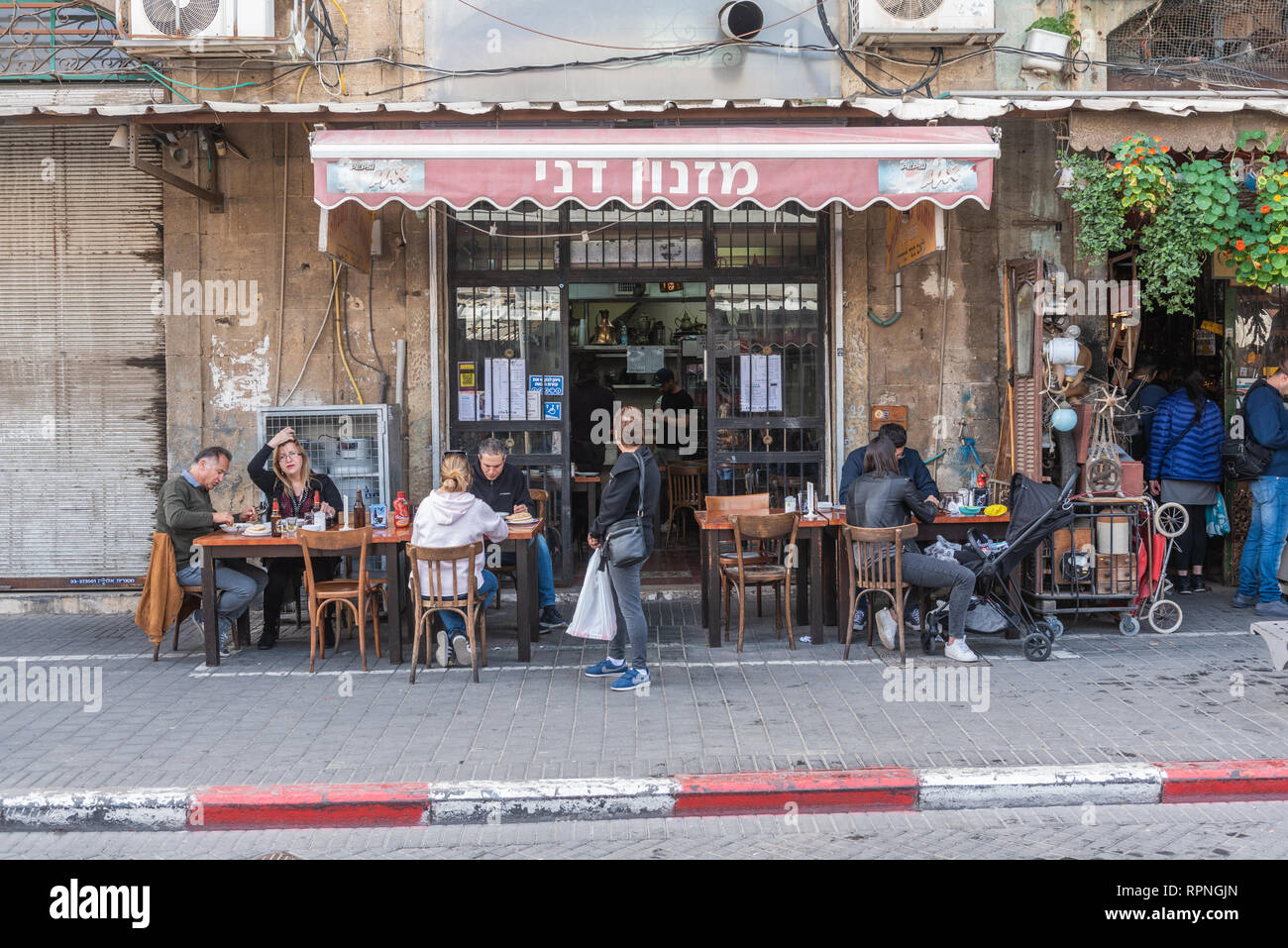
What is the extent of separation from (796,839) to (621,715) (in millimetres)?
1775

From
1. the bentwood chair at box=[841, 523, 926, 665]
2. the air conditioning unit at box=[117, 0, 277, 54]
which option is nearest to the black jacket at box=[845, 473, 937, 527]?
the bentwood chair at box=[841, 523, 926, 665]

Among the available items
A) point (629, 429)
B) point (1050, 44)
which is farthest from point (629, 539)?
point (1050, 44)

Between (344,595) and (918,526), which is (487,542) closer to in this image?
(344,595)

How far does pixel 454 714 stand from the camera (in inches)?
259

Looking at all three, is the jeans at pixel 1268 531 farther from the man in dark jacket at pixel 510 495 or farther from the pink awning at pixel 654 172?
the man in dark jacket at pixel 510 495

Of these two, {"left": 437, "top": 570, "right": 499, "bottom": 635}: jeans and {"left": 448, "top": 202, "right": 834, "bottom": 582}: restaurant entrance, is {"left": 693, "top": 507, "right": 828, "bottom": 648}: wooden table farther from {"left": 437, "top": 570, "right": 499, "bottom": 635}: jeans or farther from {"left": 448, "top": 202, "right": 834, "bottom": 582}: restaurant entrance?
{"left": 448, "top": 202, "right": 834, "bottom": 582}: restaurant entrance

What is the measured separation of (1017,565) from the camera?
8.02 m

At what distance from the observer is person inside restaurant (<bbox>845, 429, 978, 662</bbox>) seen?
7.67m

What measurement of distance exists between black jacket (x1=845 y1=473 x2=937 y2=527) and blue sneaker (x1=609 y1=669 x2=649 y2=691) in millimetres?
2023

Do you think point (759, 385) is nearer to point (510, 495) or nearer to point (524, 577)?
point (510, 495)

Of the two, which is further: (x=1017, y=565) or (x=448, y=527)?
(x=1017, y=565)

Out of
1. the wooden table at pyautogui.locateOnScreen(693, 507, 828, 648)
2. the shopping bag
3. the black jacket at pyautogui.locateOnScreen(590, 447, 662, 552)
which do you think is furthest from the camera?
the shopping bag

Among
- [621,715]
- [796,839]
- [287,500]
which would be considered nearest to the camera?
[796,839]
